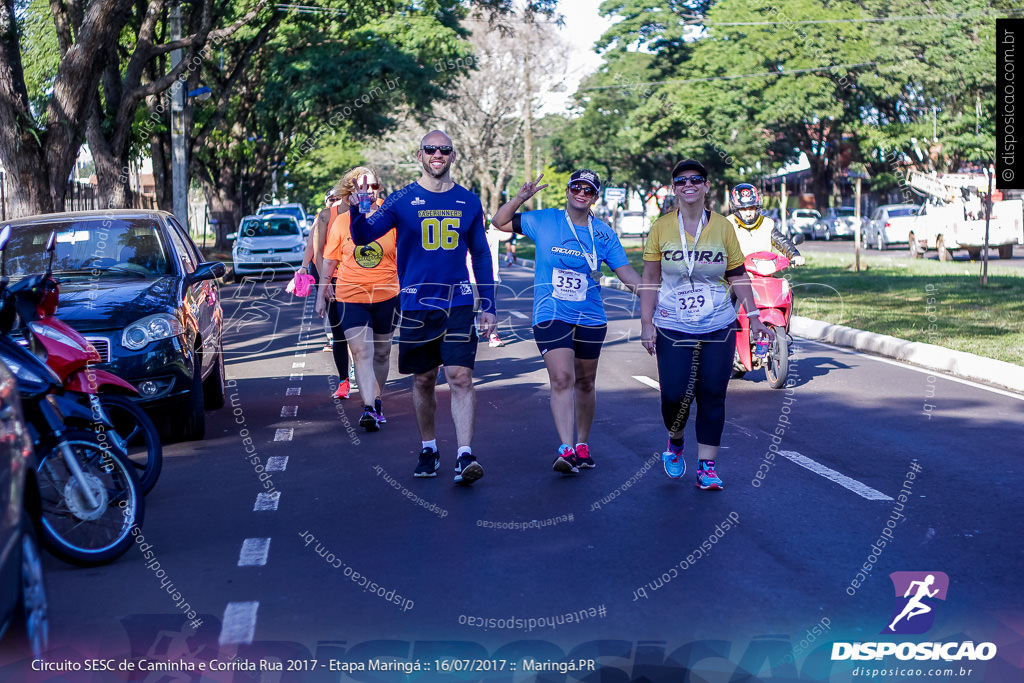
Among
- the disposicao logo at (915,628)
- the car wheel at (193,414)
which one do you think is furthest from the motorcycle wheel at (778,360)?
the disposicao logo at (915,628)

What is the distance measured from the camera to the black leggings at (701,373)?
6.74 m

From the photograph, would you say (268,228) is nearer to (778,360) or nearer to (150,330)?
(778,360)

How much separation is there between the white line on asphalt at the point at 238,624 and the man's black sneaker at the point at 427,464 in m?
2.37

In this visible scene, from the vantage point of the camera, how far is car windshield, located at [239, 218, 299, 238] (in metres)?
31.8

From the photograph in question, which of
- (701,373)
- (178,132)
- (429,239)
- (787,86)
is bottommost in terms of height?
(701,373)

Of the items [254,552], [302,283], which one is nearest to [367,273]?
[302,283]

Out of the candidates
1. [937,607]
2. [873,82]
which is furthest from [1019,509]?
[873,82]

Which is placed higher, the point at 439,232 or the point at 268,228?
the point at 439,232

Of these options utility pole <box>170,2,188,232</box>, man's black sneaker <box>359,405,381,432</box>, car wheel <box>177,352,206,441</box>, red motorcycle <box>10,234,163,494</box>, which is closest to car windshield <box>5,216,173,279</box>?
car wheel <box>177,352,206,441</box>

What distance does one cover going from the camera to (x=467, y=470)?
6859 millimetres

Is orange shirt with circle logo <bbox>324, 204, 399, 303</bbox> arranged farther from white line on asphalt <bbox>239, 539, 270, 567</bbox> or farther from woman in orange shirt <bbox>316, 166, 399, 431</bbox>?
white line on asphalt <bbox>239, 539, 270, 567</bbox>

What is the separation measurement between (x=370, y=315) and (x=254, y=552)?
3536 mm

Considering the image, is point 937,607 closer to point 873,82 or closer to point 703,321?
point 703,321

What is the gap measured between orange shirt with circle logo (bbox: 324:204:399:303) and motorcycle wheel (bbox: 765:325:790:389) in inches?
146
